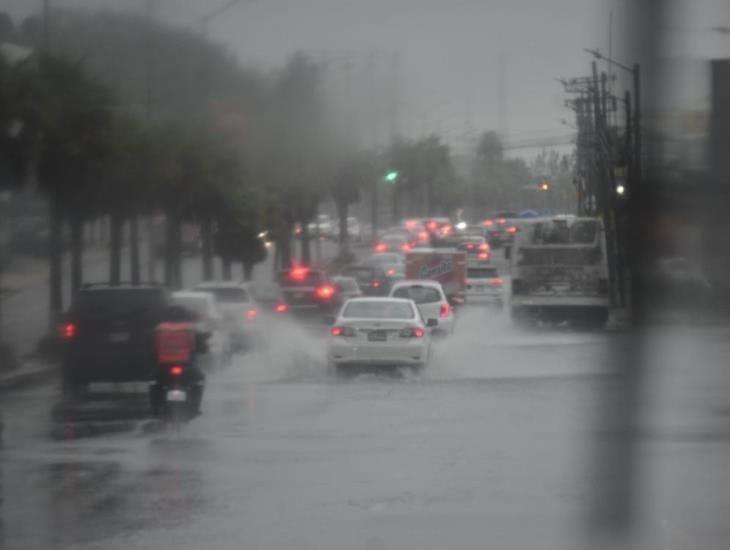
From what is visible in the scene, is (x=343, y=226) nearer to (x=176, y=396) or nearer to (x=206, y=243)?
(x=206, y=243)

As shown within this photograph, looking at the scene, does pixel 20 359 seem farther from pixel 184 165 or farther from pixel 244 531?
pixel 244 531

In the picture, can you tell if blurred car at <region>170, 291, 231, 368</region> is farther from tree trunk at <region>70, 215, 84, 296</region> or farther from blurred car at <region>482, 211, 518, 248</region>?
blurred car at <region>482, 211, 518, 248</region>


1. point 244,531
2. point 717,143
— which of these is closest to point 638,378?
point 717,143

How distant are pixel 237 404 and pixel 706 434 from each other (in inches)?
258

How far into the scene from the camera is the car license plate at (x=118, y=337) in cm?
1811

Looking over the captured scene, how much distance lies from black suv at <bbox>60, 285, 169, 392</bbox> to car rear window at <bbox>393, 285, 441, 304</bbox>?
12236 millimetres

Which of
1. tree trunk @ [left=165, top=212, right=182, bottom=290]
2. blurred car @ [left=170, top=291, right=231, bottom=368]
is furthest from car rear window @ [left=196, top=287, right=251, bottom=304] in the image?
blurred car @ [left=170, top=291, right=231, bottom=368]

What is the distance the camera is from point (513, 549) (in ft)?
25.5

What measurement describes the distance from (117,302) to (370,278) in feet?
97.6

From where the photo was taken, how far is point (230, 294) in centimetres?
2852

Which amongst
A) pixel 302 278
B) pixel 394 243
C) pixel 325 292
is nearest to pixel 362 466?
pixel 325 292

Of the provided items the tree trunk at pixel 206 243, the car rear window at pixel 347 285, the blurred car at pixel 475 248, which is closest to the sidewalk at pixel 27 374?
the tree trunk at pixel 206 243

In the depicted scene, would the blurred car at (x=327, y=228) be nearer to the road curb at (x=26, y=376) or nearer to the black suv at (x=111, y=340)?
the road curb at (x=26, y=376)

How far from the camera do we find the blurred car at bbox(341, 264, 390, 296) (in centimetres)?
4650
